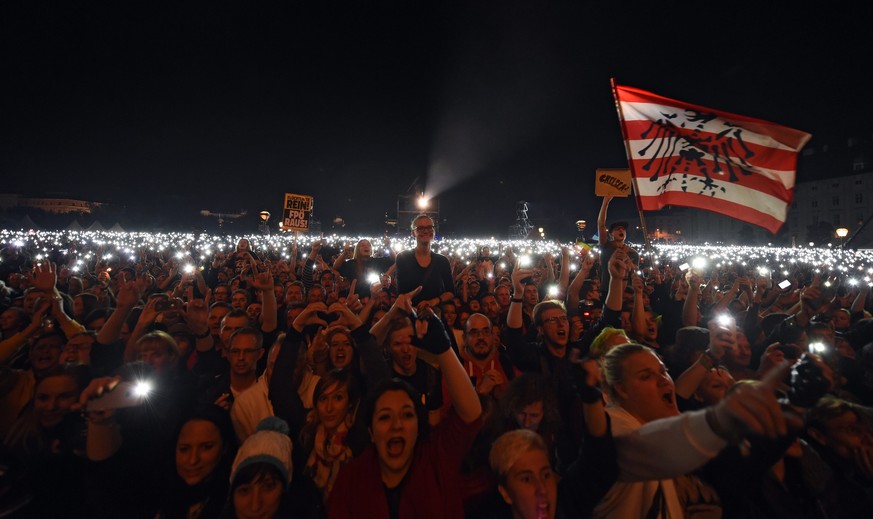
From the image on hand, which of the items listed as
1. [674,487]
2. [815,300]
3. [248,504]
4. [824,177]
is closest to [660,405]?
[674,487]

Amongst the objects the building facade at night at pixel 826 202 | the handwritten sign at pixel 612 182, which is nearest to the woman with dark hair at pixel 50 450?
the handwritten sign at pixel 612 182

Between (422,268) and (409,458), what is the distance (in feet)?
10.2

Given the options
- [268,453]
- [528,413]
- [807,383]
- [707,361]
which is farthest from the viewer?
[707,361]

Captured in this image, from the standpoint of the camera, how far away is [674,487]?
211cm

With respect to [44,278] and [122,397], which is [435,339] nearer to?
[122,397]

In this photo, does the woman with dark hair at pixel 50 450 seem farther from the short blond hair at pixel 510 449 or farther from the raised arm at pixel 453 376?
the short blond hair at pixel 510 449

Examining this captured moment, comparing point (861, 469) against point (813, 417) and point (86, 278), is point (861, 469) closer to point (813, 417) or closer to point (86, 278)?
point (813, 417)

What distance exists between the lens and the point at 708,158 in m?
5.59

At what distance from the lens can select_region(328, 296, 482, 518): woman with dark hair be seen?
2334 mm

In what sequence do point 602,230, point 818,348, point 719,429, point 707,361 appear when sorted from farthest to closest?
point 602,230 < point 818,348 < point 707,361 < point 719,429

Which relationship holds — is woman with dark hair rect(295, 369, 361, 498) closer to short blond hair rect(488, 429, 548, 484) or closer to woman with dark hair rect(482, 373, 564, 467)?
woman with dark hair rect(482, 373, 564, 467)

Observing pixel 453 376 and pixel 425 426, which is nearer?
pixel 453 376

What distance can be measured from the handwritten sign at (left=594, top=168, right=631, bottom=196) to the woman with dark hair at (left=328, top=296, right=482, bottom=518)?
6.58 metres

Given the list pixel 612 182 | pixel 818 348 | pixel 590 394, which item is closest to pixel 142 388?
pixel 590 394
